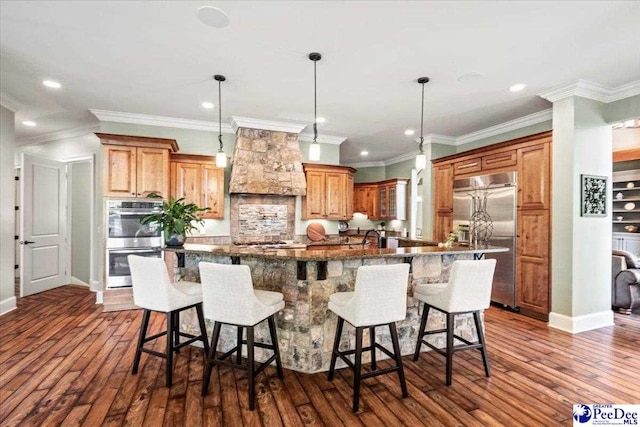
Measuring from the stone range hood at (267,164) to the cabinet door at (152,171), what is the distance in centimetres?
99

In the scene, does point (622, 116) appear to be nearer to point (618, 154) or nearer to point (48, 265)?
point (618, 154)

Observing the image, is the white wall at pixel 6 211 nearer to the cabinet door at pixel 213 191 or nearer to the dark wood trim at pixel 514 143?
the cabinet door at pixel 213 191

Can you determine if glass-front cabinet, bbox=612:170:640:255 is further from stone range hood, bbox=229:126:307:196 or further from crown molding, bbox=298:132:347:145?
stone range hood, bbox=229:126:307:196

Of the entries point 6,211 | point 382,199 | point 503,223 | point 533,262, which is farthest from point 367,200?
point 6,211

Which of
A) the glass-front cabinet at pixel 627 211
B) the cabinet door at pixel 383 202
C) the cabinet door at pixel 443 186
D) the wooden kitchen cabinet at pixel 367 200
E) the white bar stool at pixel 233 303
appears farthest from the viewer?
the wooden kitchen cabinet at pixel 367 200

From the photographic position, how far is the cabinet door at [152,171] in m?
4.54

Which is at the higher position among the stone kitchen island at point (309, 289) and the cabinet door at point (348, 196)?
the cabinet door at point (348, 196)

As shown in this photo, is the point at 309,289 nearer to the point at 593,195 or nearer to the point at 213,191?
the point at 213,191

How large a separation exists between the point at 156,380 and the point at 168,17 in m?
2.96

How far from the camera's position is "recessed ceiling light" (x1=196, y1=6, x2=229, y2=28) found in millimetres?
2377

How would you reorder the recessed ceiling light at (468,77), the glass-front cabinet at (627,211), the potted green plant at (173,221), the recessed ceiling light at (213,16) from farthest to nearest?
1. the glass-front cabinet at (627,211)
2. the recessed ceiling light at (468,77)
3. the potted green plant at (173,221)
4. the recessed ceiling light at (213,16)

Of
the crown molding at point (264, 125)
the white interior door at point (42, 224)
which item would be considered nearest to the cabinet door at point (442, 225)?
the crown molding at point (264, 125)

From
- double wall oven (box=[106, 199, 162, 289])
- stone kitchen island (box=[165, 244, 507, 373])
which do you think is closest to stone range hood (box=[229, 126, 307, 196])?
double wall oven (box=[106, 199, 162, 289])

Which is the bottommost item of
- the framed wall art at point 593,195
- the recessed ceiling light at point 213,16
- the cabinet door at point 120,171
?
the framed wall art at point 593,195
